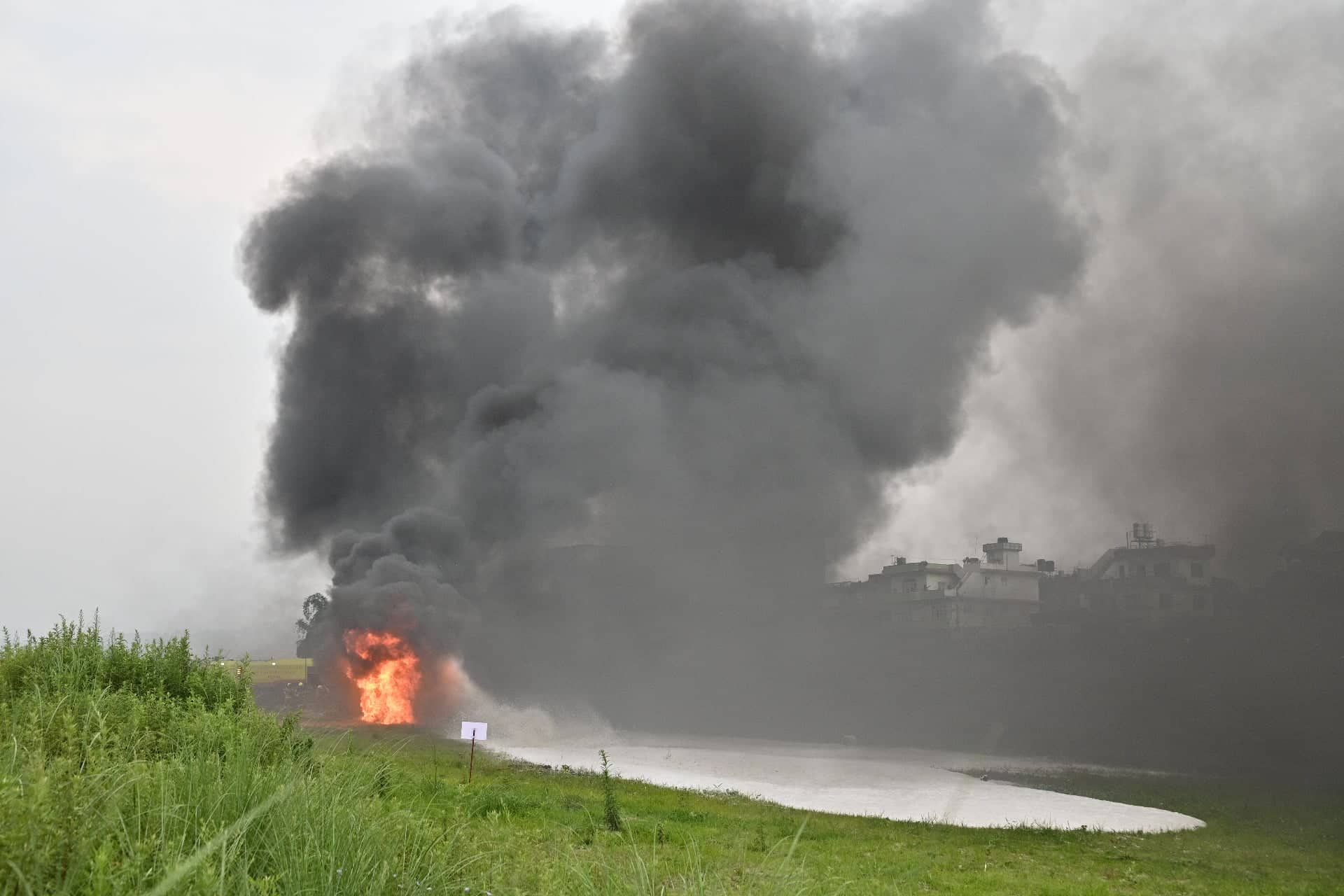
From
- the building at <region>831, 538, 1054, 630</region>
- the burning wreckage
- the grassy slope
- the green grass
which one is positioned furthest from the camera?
the building at <region>831, 538, 1054, 630</region>

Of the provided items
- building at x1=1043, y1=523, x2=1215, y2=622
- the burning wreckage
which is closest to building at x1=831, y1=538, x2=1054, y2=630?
building at x1=1043, y1=523, x2=1215, y2=622

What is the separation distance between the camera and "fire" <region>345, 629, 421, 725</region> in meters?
60.5

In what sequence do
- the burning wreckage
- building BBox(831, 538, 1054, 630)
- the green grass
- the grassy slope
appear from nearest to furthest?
the green grass → the grassy slope → the burning wreckage → building BBox(831, 538, 1054, 630)

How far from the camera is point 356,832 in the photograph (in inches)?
232

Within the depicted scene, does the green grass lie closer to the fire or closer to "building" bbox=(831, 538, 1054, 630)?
the fire

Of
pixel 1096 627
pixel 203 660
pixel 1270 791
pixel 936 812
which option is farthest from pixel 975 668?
pixel 203 660

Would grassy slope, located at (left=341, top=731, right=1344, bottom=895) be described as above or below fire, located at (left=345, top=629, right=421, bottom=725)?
below

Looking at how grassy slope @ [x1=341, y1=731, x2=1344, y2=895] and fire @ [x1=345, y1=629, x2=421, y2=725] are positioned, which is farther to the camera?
fire @ [x1=345, y1=629, x2=421, y2=725]

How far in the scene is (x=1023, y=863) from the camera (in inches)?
669

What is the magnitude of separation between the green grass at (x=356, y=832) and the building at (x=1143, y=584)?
50.2m

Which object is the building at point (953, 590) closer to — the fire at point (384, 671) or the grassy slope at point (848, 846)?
the fire at point (384, 671)

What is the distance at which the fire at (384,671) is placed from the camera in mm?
60531

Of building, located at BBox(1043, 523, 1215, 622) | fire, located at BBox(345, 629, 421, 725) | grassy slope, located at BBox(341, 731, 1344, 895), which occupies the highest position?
building, located at BBox(1043, 523, 1215, 622)

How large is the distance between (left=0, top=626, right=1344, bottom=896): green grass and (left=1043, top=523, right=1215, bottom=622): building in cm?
5018
